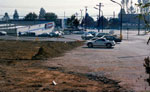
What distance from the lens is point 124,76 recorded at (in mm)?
17562

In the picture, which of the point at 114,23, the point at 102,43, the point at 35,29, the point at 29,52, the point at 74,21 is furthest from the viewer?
the point at 114,23

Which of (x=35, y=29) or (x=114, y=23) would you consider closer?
(x=35, y=29)

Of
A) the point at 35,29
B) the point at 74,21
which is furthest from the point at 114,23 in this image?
the point at 35,29

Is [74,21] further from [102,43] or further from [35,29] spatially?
[102,43]

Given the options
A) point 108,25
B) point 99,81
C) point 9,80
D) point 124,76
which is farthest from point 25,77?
point 108,25

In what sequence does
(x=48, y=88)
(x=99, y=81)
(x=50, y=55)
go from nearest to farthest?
1. (x=48, y=88)
2. (x=99, y=81)
3. (x=50, y=55)

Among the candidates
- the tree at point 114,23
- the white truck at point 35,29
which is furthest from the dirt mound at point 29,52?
the tree at point 114,23

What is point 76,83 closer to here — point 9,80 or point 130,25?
point 9,80

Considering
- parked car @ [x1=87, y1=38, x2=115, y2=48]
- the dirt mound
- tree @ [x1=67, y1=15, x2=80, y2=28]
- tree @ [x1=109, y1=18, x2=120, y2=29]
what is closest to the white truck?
tree @ [x1=67, y1=15, x2=80, y2=28]

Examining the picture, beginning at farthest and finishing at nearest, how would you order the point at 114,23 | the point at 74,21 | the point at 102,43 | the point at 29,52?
the point at 114,23 < the point at 74,21 < the point at 102,43 < the point at 29,52

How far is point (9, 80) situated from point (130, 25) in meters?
124

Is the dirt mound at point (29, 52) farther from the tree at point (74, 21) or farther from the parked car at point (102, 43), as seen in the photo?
the tree at point (74, 21)

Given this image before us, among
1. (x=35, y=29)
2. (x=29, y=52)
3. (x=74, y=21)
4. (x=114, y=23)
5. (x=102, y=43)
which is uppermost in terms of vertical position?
(x=74, y=21)

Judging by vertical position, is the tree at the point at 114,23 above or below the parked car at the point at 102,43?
above
